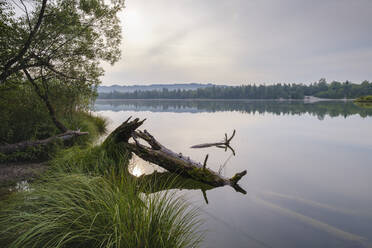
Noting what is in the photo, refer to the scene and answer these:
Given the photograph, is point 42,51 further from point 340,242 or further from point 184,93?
point 184,93

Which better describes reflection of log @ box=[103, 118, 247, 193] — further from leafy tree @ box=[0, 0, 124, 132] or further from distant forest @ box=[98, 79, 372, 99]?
distant forest @ box=[98, 79, 372, 99]

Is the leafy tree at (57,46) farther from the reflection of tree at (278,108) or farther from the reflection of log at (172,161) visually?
the reflection of tree at (278,108)

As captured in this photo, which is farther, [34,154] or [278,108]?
[278,108]

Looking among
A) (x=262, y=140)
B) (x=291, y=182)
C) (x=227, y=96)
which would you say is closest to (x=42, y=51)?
(x=291, y=182)

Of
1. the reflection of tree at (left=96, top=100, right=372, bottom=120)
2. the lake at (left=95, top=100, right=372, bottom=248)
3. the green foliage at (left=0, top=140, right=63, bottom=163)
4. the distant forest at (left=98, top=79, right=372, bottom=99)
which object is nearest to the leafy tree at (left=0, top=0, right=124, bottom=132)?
the green foliage at (left=0, top=140, right=63, bottom=163)

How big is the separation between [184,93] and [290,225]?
6279 inches

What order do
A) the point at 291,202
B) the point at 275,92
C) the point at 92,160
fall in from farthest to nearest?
the point at 275,92, the point at 92,160, the point at 291,202

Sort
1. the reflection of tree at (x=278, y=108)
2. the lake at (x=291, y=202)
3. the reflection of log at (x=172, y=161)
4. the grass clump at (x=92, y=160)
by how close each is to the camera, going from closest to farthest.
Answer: the lake at (x=291, y=202), the grass clump at (x=92, y=160), the reflection of log at (x=172, y=161), the reflection of tree at (x=278, y=108)

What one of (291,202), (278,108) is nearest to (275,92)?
(278,108)

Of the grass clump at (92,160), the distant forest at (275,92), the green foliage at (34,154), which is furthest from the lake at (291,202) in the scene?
the distant forest at (275,92)

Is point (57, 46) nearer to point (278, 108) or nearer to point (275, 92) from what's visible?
point (278, 108)

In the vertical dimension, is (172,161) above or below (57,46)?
below

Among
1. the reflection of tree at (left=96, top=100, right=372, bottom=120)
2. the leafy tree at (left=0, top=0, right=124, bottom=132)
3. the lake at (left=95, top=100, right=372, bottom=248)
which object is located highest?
the leafy tree at (left=0, top=0, right=124, bottom=132)

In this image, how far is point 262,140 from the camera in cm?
1477
